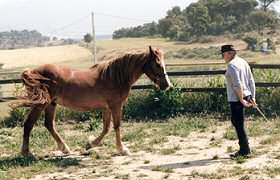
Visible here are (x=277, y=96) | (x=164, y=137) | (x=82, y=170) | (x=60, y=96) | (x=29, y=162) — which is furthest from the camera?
(x=277, y=96)

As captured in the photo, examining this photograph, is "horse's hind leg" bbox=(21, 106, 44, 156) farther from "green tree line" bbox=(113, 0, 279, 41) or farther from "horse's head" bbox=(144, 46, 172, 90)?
"green tree line" bbox=(113, 0, 279, 41)

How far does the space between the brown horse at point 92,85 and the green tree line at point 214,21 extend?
55.3 metres

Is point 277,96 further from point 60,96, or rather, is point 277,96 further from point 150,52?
point 60,96

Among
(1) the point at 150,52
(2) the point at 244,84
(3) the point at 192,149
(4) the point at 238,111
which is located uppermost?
(1) the point at 150,52

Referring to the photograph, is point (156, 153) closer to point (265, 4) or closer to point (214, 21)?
point (214, 21)

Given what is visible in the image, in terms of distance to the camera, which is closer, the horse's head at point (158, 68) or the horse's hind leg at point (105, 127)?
the horse's head at point (158, 68)

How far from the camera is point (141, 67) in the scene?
775 centimetres

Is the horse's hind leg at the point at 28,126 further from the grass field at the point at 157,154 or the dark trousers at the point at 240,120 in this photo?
the dark trousers at the point at 240,120

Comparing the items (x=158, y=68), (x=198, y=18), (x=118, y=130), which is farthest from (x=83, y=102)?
(x=198, y=18)

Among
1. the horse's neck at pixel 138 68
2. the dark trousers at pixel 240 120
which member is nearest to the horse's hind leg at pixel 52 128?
the horse's neck at pixel 138 68

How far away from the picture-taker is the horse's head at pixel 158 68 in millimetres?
7570

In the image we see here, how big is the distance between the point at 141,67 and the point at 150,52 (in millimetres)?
329

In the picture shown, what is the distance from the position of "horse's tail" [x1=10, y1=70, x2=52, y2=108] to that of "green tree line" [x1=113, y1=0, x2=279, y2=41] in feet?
182

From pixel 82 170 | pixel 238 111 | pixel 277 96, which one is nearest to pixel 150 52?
pixel 238 111
